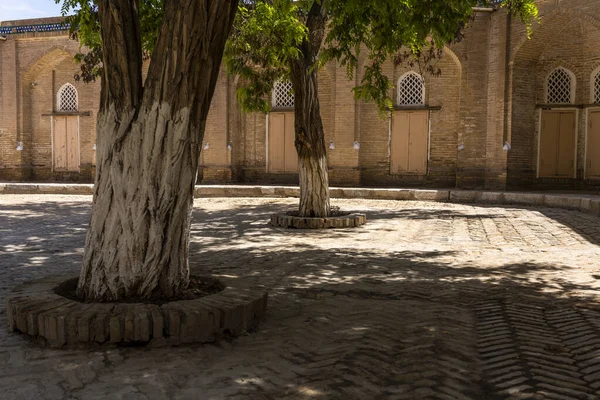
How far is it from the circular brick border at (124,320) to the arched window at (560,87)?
1736 centimetres

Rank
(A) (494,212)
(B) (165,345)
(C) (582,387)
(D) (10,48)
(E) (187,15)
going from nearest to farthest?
(C) (582,387) → (B) (165,345) → (E) (187,15) → (A) (494,212) → (D) (10,48)

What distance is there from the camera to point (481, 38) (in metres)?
18.5

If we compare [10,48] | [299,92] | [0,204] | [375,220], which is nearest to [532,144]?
[375,220]

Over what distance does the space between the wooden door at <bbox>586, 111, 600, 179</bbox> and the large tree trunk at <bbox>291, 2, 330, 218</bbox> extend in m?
11.7

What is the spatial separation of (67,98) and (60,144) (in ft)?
5.97

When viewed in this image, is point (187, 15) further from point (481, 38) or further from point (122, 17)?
point (481, 38)

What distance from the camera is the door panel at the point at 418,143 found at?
64.1 feet

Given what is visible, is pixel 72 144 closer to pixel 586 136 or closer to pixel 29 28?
pixel 29 28

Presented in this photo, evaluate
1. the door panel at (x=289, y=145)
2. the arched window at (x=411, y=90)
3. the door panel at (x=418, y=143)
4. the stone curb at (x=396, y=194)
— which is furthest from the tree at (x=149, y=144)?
the door panel at (x=289, y=145)

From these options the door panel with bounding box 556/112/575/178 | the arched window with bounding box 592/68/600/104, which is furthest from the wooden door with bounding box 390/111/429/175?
the arched window with bounding box 592/68/600/104

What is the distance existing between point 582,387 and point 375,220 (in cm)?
818

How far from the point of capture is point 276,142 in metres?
20.9

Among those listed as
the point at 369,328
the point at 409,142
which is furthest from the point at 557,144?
the point at 369,328

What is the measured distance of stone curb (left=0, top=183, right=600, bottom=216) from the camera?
14.2 meters
